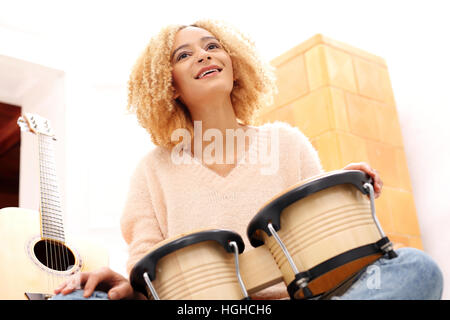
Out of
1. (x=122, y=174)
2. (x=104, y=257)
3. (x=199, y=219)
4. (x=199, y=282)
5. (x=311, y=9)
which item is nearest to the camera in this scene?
(x=199, y=282)

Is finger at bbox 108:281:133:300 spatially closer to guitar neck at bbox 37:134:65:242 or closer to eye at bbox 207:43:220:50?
guitar neck at bbox 37:134:65:242

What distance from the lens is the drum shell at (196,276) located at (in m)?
1.02

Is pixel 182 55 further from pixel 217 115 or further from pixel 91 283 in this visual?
pixel 91 283

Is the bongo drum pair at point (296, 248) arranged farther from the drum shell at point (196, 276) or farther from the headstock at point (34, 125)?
the headstock at point (34, 125)

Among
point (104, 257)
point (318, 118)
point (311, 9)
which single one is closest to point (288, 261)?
point (104, 257)

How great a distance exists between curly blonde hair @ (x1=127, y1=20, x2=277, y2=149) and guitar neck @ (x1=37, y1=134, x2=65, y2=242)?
367 millimetres

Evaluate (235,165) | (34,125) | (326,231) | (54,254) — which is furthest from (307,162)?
(34,125)

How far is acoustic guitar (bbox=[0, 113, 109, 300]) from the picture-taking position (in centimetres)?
156

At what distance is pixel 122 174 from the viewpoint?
2.90 metres

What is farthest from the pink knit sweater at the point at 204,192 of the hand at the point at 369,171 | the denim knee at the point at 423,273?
the denim knee at the point at 423,273

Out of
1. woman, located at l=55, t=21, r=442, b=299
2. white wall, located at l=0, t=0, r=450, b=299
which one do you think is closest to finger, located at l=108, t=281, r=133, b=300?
woman, located at l=55, t=21, r=442, b=299

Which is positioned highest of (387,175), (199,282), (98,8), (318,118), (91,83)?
(98,8)

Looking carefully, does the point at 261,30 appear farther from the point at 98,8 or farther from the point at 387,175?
the point at 387,175

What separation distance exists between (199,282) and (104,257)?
2.70ft
